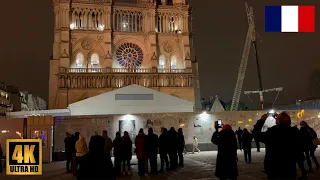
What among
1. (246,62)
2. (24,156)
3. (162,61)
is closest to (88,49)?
(162,61)

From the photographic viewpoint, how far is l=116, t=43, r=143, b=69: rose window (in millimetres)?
51750

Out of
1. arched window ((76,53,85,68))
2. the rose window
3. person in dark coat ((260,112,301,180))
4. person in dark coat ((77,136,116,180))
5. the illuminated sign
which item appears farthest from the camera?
the rose window

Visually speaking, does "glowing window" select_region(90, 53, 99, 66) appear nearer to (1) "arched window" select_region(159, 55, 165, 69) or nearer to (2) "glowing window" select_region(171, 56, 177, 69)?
(1) "arched window" select_region(159, 55, 165, 69)

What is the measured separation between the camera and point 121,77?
4912 cm

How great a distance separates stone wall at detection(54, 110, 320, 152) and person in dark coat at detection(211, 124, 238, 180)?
18465mm

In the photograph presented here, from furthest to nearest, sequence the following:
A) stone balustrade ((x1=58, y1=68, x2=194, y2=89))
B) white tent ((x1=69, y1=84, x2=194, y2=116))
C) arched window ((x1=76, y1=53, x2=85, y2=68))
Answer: arched window ((x1=76, y1=53, x2=85, y2=68))
stone balustrade ((x1=58, y1=68, x2=194, y2=89))
white tent ((x1=69, y1=84, x2=194, y2=116))

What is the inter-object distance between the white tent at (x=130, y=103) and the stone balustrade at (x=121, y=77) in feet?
51.1

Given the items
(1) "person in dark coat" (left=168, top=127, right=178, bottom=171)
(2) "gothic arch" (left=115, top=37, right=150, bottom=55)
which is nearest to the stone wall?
(1) "person in dark coat" (left=168, top=127, right=178, bottom=171)

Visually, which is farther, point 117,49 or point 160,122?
point 117,49

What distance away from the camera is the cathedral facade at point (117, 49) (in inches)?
1902

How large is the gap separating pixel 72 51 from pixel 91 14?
584 cm

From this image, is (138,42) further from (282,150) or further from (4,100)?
(282,150)

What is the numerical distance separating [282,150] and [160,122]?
21.6m

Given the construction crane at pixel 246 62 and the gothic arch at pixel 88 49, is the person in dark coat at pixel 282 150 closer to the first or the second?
the gothic arch at pixel 88 49
